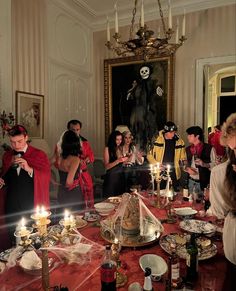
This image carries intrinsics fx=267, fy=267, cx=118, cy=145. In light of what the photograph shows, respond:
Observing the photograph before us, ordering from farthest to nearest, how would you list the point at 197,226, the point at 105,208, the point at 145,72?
1. the point at 145,72
2. the point at 105,208
3. the point at 197,226

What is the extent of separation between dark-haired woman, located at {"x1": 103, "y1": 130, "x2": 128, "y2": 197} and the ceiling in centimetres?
288

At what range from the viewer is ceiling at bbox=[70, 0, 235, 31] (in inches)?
208

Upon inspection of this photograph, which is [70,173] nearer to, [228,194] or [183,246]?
[183,246]

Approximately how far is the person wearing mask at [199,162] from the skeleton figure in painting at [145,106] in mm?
1518

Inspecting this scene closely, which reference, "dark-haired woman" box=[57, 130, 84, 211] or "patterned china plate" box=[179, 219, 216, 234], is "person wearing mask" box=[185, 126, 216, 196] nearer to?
"patterned china plate" box=[179, 219, 216, 234]

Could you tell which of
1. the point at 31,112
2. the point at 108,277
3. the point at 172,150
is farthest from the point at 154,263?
the point at 31,112

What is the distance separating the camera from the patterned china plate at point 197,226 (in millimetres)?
2205

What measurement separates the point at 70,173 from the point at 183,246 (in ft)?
5.96

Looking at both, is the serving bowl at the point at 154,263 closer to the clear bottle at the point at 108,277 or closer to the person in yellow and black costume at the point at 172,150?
the clear bottle at the point at 108,277

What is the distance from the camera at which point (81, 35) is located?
620 cm

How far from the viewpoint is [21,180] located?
3031mm

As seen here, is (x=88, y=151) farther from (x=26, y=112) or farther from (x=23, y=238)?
(x=23, y=238)

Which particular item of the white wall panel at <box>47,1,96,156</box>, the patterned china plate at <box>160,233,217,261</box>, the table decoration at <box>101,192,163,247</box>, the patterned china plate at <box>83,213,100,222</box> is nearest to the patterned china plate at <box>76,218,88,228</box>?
the patterned china plate at <box>83,213,100,222</box>

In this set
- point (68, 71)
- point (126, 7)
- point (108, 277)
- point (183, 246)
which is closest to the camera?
point (108, 277)
